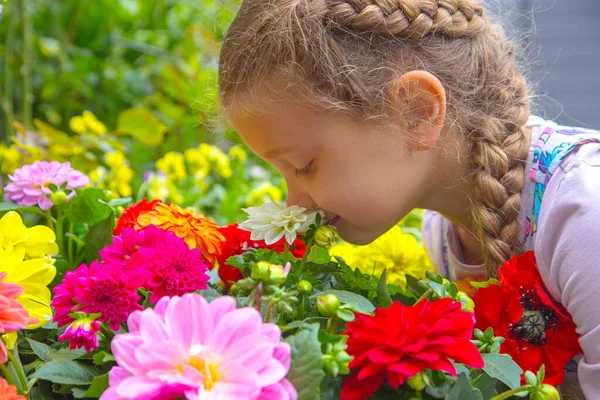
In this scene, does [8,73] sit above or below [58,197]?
below

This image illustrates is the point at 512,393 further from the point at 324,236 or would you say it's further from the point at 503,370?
the point at 324,236

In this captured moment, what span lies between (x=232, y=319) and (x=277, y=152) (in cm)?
48

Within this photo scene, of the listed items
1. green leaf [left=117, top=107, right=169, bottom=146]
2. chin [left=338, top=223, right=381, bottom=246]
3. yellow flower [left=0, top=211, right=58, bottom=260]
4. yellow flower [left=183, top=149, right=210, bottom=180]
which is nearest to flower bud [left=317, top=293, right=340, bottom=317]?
yellow flower [left=0, top=211, right=58, bottom=260]

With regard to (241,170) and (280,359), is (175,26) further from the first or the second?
(280,359)

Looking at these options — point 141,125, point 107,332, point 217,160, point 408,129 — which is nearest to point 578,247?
point 408,129

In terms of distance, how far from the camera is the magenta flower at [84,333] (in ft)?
1.92

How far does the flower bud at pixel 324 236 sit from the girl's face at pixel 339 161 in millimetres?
136

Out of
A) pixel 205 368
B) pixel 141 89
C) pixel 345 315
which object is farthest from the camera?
pixel 141 89

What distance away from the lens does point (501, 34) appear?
3.58ft

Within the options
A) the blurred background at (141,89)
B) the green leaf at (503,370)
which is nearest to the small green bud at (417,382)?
the green leaf at (503,370)

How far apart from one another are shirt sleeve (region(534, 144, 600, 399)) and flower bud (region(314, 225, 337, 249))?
0.32 m

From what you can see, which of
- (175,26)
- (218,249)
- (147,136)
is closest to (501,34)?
(218,249)

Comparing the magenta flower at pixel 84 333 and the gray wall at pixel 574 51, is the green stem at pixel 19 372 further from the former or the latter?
the gray wall at pixel 574 51

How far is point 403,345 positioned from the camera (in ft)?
1.77
